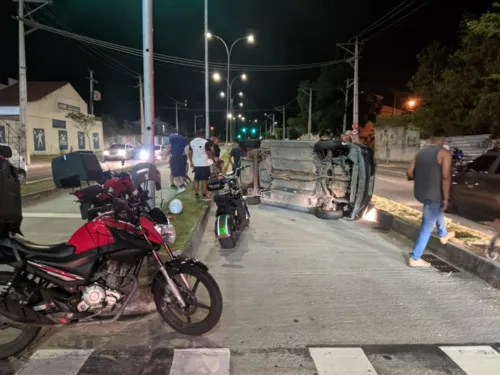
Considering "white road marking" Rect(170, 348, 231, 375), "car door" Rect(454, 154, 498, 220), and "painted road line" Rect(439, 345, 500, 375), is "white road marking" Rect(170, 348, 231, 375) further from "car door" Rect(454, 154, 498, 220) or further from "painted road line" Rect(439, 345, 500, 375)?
"car door" Rect(454, 154, 498, 220)

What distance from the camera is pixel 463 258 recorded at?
590 centimetres

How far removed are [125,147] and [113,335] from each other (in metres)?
31.4

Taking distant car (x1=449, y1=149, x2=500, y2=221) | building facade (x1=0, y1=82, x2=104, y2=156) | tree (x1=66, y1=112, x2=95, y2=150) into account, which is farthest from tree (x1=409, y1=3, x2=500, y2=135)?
tree (x1=66, y1=112, x2=95, y2=150)

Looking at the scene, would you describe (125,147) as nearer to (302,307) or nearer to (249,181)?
(249,181)

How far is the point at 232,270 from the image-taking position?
5824 millimetres

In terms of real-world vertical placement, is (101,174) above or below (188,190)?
above

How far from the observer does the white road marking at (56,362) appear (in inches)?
128

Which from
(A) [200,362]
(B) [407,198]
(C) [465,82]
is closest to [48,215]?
(A) [200,362]

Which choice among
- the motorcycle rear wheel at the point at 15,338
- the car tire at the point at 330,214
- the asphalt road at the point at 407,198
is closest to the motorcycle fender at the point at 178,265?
the motorcycle rear wheel at the point at 15,338

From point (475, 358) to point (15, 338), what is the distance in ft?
12.8

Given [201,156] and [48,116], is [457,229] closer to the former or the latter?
[201,156]

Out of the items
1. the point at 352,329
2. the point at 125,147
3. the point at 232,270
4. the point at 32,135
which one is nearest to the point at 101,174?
the point at 232,270

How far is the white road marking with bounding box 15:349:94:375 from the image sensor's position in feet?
10.7

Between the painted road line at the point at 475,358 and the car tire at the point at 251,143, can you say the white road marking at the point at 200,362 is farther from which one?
the car tire at the point at 251,143
